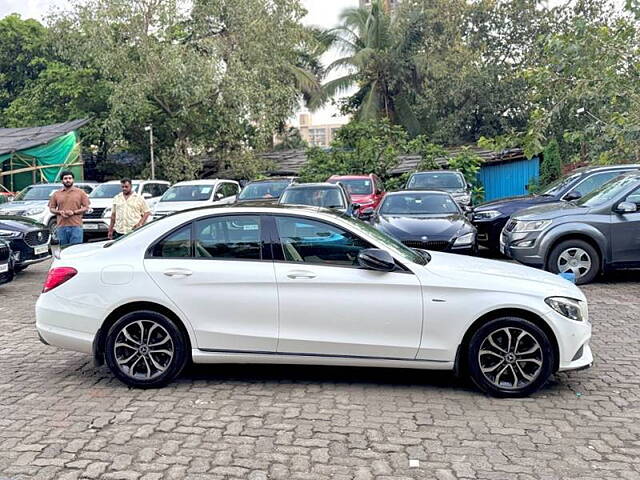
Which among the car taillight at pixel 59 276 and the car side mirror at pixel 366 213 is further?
the car side mirror at pixel 366 213

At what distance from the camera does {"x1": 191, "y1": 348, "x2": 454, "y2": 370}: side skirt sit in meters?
5.20

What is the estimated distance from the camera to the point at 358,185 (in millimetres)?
18750

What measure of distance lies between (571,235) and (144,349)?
6.91 metres

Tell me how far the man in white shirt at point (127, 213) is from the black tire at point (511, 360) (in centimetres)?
654

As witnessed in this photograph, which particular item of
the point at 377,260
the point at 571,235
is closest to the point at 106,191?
the point at 571,235

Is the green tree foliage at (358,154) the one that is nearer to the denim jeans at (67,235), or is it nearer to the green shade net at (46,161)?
the green shade net at (46,161)

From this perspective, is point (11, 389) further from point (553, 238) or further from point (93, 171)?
point (93, 171)

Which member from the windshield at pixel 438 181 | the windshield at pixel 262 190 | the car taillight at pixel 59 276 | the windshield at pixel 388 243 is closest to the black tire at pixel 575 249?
the windshield at pixel 388 243

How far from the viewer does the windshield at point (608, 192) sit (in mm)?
10023

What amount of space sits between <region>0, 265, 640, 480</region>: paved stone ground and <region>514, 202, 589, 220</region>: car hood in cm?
398

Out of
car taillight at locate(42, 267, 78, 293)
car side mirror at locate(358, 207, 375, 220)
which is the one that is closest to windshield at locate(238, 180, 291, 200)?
car side mirror at locate(358, 207, 375, 220)

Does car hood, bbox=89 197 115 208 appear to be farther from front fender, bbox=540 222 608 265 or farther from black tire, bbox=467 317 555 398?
black tire, bbox=467 317 555 398

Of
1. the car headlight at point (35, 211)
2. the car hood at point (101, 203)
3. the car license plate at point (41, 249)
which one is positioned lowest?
the car license plate at point (41, 249)

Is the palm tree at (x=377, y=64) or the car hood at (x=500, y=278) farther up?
the palm tree at (x=377, y=64)
